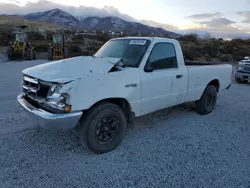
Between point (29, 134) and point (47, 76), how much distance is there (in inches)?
59.4

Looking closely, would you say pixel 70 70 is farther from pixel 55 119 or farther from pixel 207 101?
pixel 207 101

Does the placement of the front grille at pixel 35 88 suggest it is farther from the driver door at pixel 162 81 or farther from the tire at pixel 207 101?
the tire at pixel 207 101

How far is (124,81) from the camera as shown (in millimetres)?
3490

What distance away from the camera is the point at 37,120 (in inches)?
122

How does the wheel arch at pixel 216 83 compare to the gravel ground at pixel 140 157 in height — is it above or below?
above

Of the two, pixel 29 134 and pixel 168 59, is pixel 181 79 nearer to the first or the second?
pixel 168 59

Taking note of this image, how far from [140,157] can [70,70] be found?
1.78 meters

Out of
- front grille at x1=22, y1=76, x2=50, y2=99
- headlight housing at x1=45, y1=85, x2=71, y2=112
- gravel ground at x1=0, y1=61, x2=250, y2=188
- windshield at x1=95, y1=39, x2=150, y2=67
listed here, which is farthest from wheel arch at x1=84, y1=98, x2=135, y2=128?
front grille at x1=22, y1=76, x2=50, y2=99

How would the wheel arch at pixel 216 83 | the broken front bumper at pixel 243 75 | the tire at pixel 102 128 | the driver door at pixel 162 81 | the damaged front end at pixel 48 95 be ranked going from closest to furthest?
the damaged front end at pixel 48 95, the tire at pixel 102 128, the driver door at pixel 162 81, the wheel arch at pixel 216 83, the broken front bumper at pixel 243 75

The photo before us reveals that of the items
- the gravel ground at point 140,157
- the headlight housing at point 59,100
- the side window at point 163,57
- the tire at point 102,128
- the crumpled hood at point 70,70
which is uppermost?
the side window at point 163,57

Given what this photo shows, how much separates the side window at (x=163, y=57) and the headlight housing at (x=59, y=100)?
176 cm

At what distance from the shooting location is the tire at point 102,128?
10.6 feet

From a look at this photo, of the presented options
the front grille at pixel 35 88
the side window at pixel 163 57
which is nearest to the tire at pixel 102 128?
the front grille at pixel 35 88

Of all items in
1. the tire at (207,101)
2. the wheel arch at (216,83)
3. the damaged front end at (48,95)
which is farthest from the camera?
the wheel arch at (216,83)
